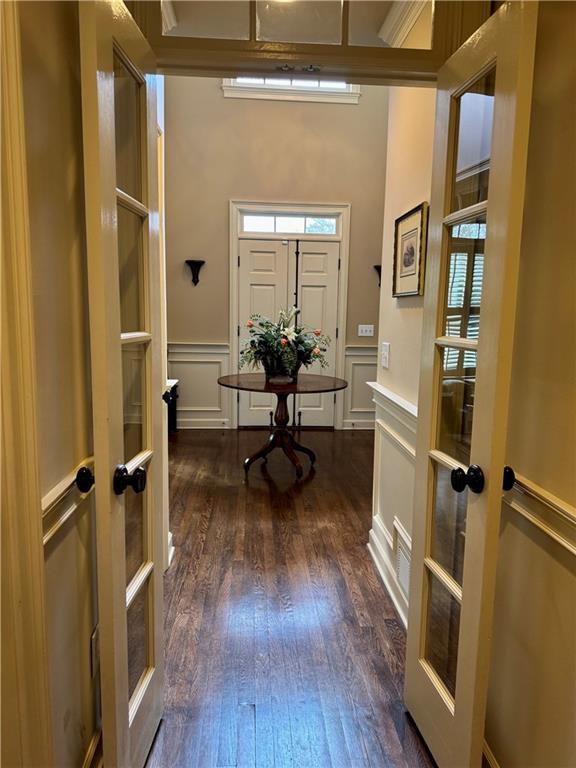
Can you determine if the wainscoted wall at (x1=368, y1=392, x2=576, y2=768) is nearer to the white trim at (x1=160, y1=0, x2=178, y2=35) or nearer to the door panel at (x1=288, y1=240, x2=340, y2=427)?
the white trim at (x1=160, y1=0, x2=178, y2=35)

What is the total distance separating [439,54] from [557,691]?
1733 millimetres

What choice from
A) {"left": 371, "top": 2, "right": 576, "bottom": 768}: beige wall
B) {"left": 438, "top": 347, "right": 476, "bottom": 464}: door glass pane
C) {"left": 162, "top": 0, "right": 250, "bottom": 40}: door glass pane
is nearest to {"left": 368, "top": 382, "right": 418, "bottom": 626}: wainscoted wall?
{"left": 438, "top": 347, "right": 476, "bottom": 464}: door glass pane

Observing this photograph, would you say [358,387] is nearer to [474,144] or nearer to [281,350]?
[281,350]

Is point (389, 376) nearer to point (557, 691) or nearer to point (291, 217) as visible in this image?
point (557, 691)

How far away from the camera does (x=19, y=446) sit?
0.87 meters

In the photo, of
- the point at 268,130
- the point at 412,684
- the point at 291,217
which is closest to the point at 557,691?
the point at 412,684

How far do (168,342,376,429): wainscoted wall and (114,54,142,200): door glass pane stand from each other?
162 inches

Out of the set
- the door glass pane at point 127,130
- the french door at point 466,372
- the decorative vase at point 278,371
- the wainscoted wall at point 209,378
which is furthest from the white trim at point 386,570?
the wainscoted wall at point 209,378

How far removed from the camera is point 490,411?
1.10 metres

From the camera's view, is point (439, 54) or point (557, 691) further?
point (439, 54)

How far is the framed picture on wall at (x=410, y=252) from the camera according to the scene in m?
2.02

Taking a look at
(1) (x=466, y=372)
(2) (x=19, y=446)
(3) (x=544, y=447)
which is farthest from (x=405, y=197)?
(2) (x=19, y=446)

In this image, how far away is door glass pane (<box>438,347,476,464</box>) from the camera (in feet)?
4.45

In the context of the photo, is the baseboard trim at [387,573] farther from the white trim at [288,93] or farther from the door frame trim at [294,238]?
the white trim at [288,93]
